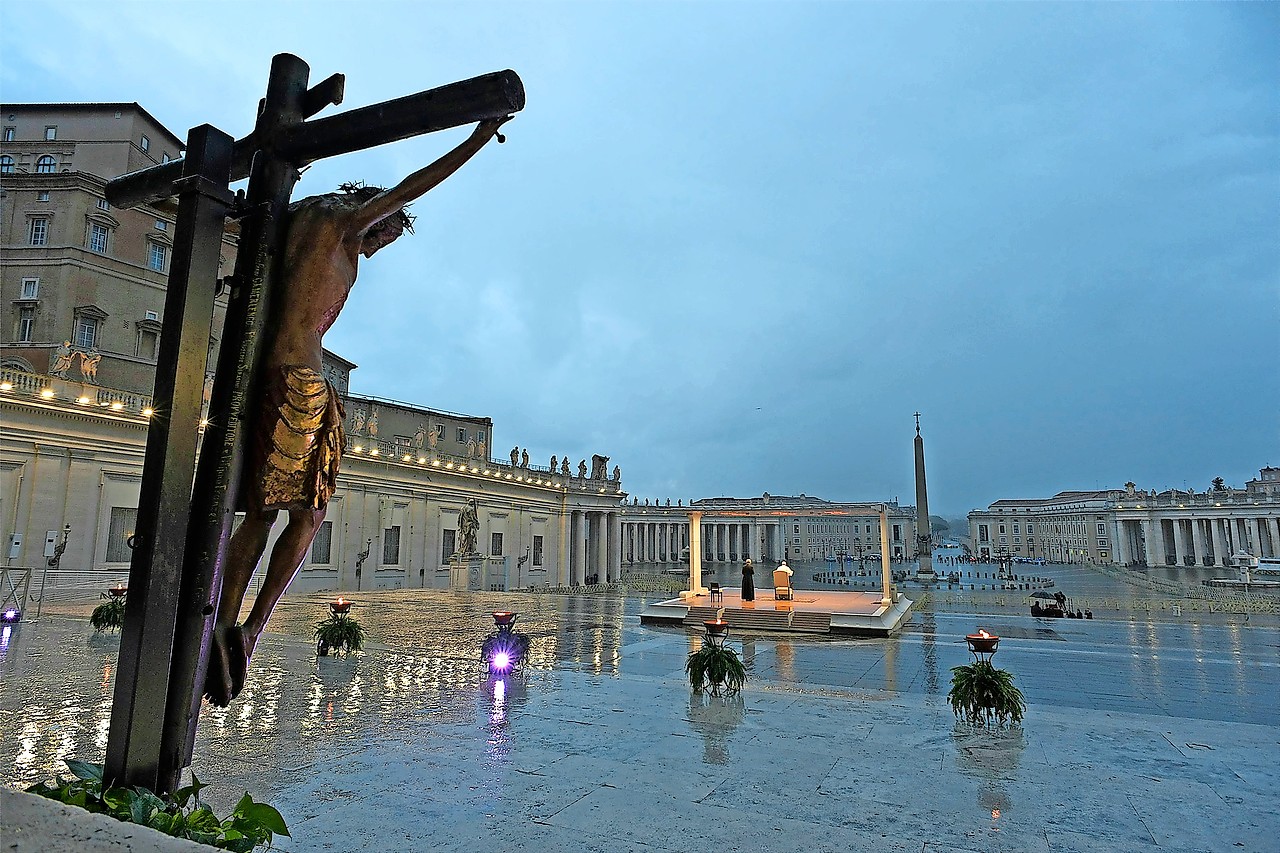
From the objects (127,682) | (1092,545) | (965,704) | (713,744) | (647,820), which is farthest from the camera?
(1092,545)

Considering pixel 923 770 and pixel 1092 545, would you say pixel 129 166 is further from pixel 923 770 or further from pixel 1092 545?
pixel 1092 545

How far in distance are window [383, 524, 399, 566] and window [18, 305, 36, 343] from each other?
21.6m

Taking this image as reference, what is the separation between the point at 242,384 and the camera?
3.30 m

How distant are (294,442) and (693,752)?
5.70 meters

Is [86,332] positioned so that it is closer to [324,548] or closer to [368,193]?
[324,548]

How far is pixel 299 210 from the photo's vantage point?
3588mm

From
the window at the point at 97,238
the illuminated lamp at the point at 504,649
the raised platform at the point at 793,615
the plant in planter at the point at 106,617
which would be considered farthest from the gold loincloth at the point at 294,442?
the window at the point at 97,238

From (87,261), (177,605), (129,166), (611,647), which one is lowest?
(611,647)

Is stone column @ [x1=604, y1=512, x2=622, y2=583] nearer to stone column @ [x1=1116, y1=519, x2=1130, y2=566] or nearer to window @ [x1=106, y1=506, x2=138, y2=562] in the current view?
window @ [x1=106, y1=506, x2=138, y2=562]

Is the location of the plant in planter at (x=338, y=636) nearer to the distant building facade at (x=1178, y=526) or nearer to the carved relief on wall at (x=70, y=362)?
the carved relief on wall at (x=70, y=362)

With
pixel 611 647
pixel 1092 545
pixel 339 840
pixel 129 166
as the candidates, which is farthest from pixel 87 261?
pixel 1092 545

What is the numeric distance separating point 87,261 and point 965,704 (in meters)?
47.8

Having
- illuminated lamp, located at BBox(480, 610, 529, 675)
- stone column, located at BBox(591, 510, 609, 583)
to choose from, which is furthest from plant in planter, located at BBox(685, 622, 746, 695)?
stone column, located at BBox(591, 510, 609, 583)

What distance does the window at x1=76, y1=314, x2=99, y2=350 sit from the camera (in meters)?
37.0
